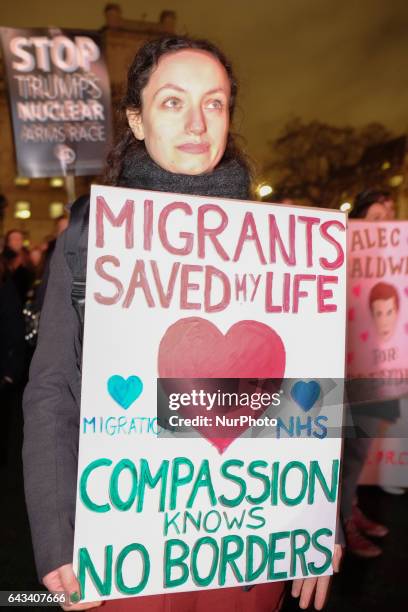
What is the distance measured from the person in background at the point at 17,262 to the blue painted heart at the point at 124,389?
6.86 meters

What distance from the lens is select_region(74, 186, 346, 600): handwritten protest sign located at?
1186 millimetres

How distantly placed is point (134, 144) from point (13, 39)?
194 inches

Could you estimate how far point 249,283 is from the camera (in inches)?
50.3

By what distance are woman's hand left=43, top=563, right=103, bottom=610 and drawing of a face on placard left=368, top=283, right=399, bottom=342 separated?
282 cm

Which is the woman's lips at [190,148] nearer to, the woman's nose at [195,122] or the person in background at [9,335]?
the woman's nose at [195,122]

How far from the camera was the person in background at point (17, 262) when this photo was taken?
7.83 m

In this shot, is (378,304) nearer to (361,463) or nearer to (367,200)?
(367,200)

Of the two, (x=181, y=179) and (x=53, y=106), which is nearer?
(x=181, y=179)

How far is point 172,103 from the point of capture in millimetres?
1351

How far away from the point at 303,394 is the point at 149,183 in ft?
2.02

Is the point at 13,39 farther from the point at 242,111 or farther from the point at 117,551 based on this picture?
the point at 117,551

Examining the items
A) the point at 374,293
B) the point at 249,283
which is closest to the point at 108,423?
the point at 249,283

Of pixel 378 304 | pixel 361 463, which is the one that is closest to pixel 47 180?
pixel 378 304

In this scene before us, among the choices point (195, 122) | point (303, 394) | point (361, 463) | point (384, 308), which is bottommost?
point (361, 463)
